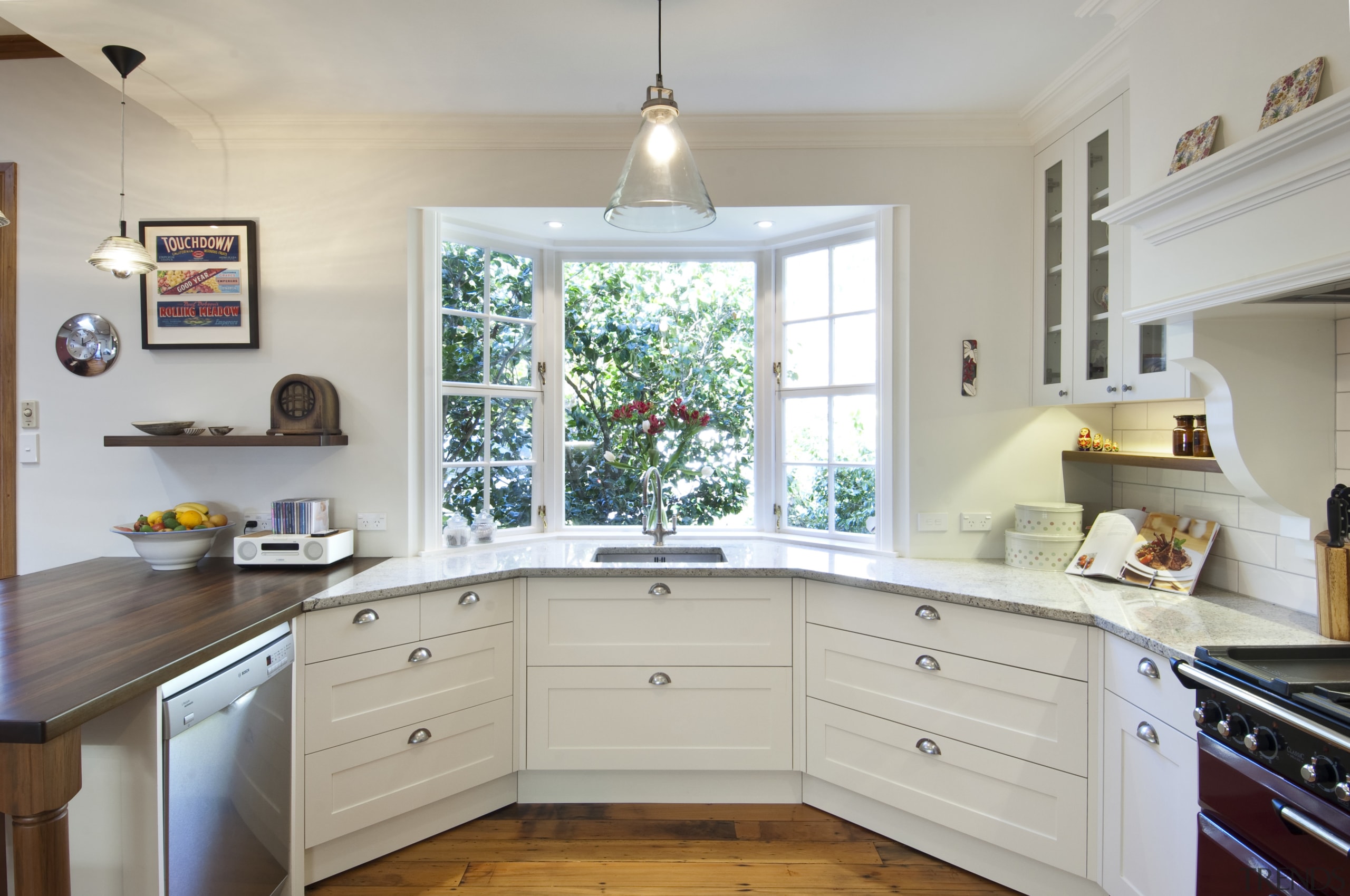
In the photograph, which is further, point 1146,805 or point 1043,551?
point 1043,551

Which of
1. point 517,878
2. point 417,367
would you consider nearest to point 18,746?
point 517,878

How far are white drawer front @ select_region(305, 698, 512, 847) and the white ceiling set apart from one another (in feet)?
7.15

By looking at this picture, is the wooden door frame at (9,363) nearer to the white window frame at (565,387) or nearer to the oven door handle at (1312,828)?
the white window frame at (565,387)

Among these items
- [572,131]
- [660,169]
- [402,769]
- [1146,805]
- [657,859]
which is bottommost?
[657,859]

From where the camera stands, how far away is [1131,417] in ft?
8.11

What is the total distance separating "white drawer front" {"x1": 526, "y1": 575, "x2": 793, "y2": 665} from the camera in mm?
2422

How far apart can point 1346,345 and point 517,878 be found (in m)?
2.72

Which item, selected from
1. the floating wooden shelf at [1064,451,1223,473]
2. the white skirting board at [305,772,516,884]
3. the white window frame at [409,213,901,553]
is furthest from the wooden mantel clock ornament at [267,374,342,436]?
the floating wooden shelf at [1064,451,1223,473]

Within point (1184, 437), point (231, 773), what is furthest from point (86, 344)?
point (1184, 437)

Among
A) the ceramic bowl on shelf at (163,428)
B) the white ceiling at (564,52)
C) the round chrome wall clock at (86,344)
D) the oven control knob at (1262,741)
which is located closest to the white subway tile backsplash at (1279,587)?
the oven control knob at (1262,741)

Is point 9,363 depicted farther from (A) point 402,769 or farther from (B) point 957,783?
(B) point 957,783

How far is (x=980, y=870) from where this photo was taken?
209 centimetres

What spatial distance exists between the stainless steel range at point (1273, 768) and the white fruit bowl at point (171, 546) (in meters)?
2.99

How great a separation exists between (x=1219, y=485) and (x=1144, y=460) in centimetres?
20
